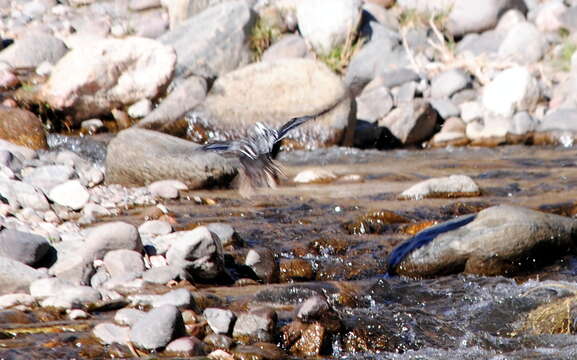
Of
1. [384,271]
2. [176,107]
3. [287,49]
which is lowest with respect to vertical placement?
[384,271]

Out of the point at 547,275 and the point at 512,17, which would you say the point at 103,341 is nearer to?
the point at 547,275

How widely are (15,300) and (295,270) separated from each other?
6.80 feet

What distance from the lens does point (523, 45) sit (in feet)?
50.9

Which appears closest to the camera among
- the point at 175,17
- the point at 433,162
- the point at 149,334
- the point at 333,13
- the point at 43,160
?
the point at 149,334

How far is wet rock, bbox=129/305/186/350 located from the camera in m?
4.83

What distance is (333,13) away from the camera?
1588cm

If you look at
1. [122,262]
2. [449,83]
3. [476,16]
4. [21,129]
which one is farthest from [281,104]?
[122,262]

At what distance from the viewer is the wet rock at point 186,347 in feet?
15.8

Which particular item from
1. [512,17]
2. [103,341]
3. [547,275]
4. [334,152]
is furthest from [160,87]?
[103,341]

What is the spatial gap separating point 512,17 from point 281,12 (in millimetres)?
3934

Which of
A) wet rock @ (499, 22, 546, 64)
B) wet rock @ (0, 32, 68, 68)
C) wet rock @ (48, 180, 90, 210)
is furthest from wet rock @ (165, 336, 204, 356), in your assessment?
wet rock @ (499, 22, 546, 64)

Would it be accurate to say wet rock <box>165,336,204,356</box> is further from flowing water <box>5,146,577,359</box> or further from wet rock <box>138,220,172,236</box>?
wet rock <box>138,220,172,236</box>

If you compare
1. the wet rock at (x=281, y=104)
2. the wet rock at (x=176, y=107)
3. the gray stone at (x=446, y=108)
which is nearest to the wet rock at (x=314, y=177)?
the wet rock at (x=281, y=104)

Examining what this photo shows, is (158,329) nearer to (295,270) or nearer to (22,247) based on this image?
(22,247)
